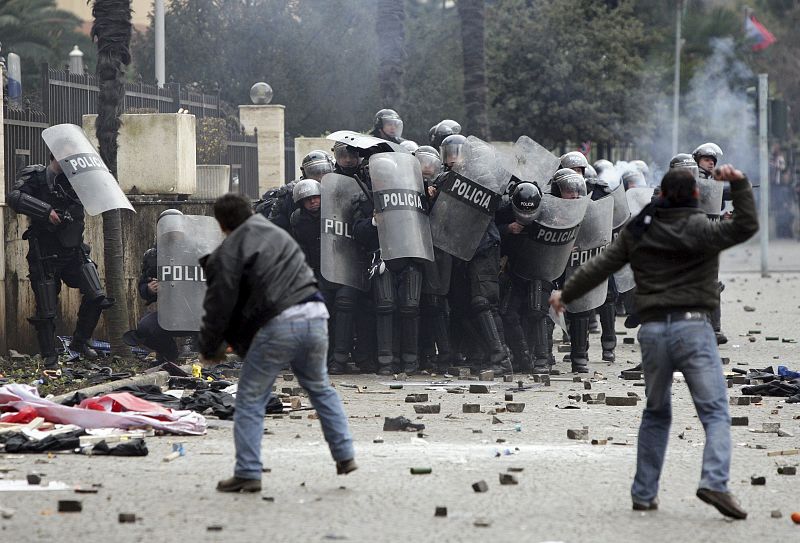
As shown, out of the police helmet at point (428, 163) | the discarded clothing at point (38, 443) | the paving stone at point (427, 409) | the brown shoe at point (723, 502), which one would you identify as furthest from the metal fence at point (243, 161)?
the brown shoe at point (723, 502)

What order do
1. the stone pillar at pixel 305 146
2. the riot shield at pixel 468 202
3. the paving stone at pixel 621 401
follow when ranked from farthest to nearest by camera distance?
the stone pillar at pixel 305 146
the riot shield at pixel 468 202
the paving stone at pixel 621 401

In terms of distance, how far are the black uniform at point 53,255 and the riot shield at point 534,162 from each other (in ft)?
12.0

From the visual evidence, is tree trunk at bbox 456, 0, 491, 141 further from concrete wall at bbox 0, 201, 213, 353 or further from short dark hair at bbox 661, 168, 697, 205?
short dark hair at bbox 661, 168, 697, 205

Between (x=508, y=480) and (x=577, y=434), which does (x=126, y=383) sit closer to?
(x=577, y=434)

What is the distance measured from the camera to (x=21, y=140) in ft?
45.3

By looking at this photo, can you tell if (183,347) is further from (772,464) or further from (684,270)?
(684,270)

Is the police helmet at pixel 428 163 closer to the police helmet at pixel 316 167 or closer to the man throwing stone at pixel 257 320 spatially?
the police helmet at pixel 316 167

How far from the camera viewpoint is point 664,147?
4466cm

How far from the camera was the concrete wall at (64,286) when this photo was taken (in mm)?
13212

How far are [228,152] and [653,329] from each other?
45.2 ft

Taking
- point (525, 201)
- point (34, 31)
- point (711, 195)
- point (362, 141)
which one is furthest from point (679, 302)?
point (34, 31)

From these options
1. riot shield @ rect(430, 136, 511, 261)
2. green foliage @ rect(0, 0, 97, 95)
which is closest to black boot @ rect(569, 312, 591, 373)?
riot shield @ rect(430, 136, 511, 261)

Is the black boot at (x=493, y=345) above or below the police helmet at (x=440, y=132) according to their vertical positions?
below

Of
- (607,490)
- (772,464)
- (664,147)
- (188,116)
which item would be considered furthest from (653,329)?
(664,147)
